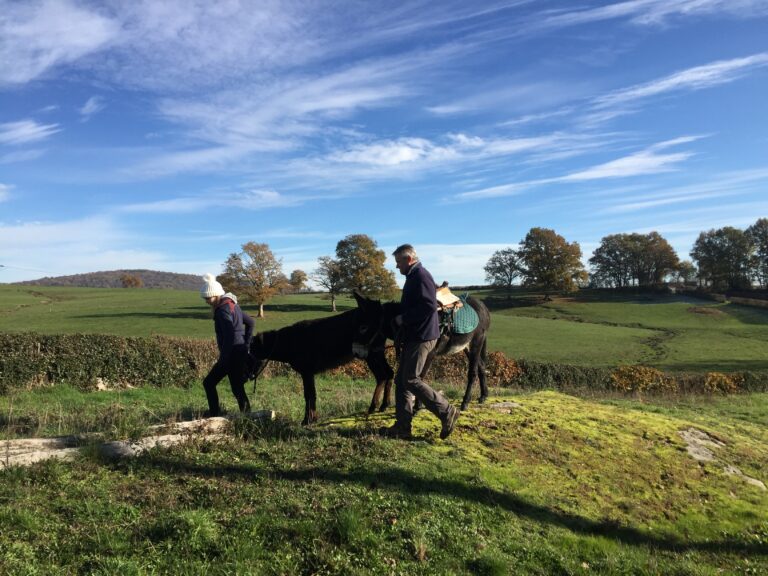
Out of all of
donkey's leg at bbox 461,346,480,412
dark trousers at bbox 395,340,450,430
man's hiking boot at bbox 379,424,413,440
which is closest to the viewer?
dark trousers at bbox 395,340,450,430

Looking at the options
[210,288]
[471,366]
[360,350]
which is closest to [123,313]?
[210,288]

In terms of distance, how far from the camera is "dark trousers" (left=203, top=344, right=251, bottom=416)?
324 inches

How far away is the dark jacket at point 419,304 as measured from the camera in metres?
6.88

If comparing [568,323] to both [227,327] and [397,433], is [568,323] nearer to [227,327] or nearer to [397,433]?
[397,433]

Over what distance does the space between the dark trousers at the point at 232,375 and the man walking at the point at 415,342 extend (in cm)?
274

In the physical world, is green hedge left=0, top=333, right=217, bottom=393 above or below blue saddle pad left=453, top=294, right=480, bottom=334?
below

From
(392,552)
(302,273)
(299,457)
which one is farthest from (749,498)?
(302,273)

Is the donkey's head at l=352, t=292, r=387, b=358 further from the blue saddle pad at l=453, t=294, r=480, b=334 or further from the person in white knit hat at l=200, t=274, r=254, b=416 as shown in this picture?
the person in white knit hat at l=200, t=274, r=254, b=416

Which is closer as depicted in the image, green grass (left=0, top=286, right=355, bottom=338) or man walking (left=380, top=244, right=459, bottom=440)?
man walking (left=380, top=244, right=459, bottom=440)

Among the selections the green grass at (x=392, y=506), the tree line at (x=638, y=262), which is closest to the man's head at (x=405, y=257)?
the green grass at (x=392, y=506)

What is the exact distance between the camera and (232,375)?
8453 mm

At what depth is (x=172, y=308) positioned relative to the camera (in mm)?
67625

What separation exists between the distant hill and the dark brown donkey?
141155 mm

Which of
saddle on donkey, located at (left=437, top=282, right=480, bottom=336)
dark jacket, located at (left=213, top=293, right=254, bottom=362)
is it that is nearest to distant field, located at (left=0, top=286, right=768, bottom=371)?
saddle on donkey, located at (left=437, top=282, right=480, bottom=336)
